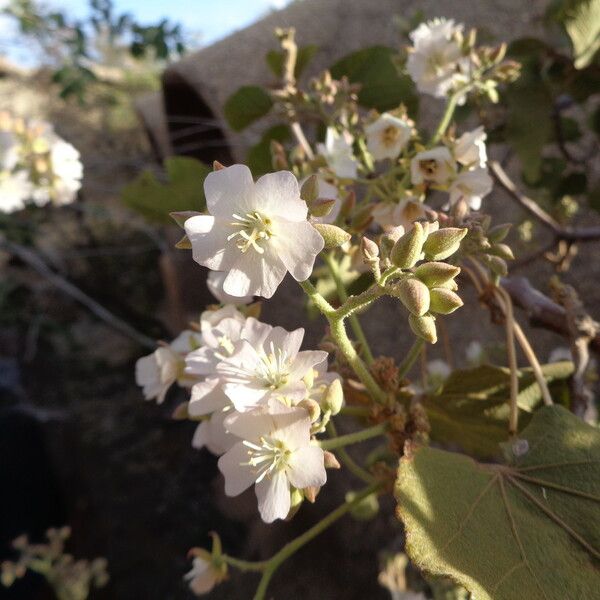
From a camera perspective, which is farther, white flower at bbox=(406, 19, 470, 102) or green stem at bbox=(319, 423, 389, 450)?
white flower at bbox=(406, 19, 470, 102)

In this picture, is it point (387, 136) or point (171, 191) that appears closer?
point (387, 136)

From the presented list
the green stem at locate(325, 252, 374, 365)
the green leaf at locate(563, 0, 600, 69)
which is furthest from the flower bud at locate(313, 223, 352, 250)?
the green leaf at locate(563, 0, 600, 69)

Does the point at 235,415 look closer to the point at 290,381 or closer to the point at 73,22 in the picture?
the point at 290,381

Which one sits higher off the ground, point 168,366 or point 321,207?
point 321,207

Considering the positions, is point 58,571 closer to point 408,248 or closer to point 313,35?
point 408,248

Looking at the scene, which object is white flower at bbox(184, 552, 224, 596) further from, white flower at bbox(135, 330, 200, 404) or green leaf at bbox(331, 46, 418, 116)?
green leaf at bbox(331, 46, 418, 116)

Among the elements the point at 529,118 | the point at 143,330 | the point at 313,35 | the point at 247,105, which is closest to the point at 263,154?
the point at 247,105

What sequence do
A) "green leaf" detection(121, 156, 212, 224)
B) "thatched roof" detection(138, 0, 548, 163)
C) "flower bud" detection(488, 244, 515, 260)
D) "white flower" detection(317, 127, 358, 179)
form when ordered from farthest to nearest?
"thatched roof" detection(138, 0, 548, 163), "green leaf" detection(121, 156, 212, 224), "white flower" detection(317, 127, 358, 179), "flower bud" detection(488, 244, 515, 260)
